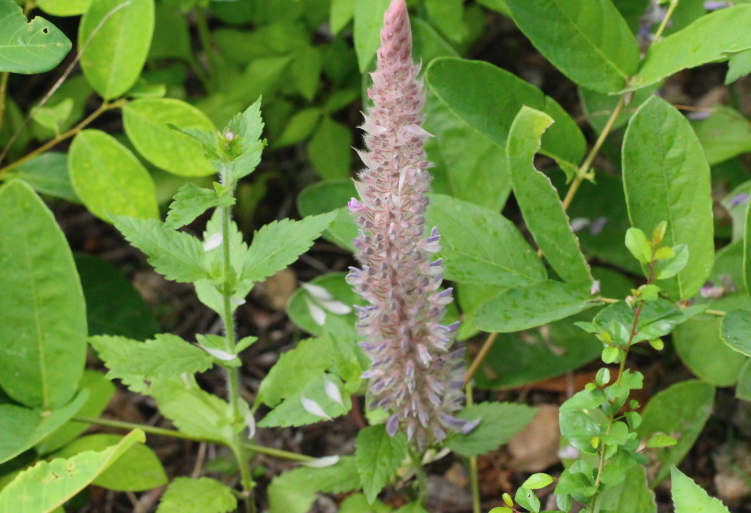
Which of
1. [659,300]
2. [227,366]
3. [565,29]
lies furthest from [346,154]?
[659,300]

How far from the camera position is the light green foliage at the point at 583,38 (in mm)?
1886

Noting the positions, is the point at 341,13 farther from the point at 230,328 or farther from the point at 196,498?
the point at 196,498

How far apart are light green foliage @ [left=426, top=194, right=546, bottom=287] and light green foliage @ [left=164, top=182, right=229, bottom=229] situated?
67 centimetres

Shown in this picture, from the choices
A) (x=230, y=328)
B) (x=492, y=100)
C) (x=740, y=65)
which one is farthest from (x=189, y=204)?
(x=740, y=65)

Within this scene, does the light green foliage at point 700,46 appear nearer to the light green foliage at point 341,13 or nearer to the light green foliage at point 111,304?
the light green foliage at point 341,13

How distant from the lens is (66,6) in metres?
2.17

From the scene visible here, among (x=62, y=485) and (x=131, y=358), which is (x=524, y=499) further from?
(x=62, y=485)

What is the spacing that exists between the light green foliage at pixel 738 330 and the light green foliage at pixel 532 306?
320mm

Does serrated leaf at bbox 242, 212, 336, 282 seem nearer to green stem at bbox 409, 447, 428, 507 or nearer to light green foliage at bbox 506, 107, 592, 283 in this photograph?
light green foliage at bbox 506, 107, 592, 283

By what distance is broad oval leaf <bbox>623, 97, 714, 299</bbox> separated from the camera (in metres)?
1.73

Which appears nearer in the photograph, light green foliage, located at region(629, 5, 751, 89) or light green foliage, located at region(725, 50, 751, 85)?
light green foliage, located at region(629, 5, 751, 89)

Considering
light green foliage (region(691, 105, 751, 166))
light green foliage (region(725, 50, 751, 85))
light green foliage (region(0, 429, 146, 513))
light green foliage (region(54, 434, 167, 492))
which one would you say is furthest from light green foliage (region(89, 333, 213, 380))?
light green foliage (region(691, 105, 751, 166))

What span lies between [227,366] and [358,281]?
1.52 ft

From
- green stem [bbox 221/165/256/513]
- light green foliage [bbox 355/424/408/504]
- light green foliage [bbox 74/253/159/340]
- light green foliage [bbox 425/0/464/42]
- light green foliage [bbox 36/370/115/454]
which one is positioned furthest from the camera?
light green foliage [bbox 74/253/159/340]
